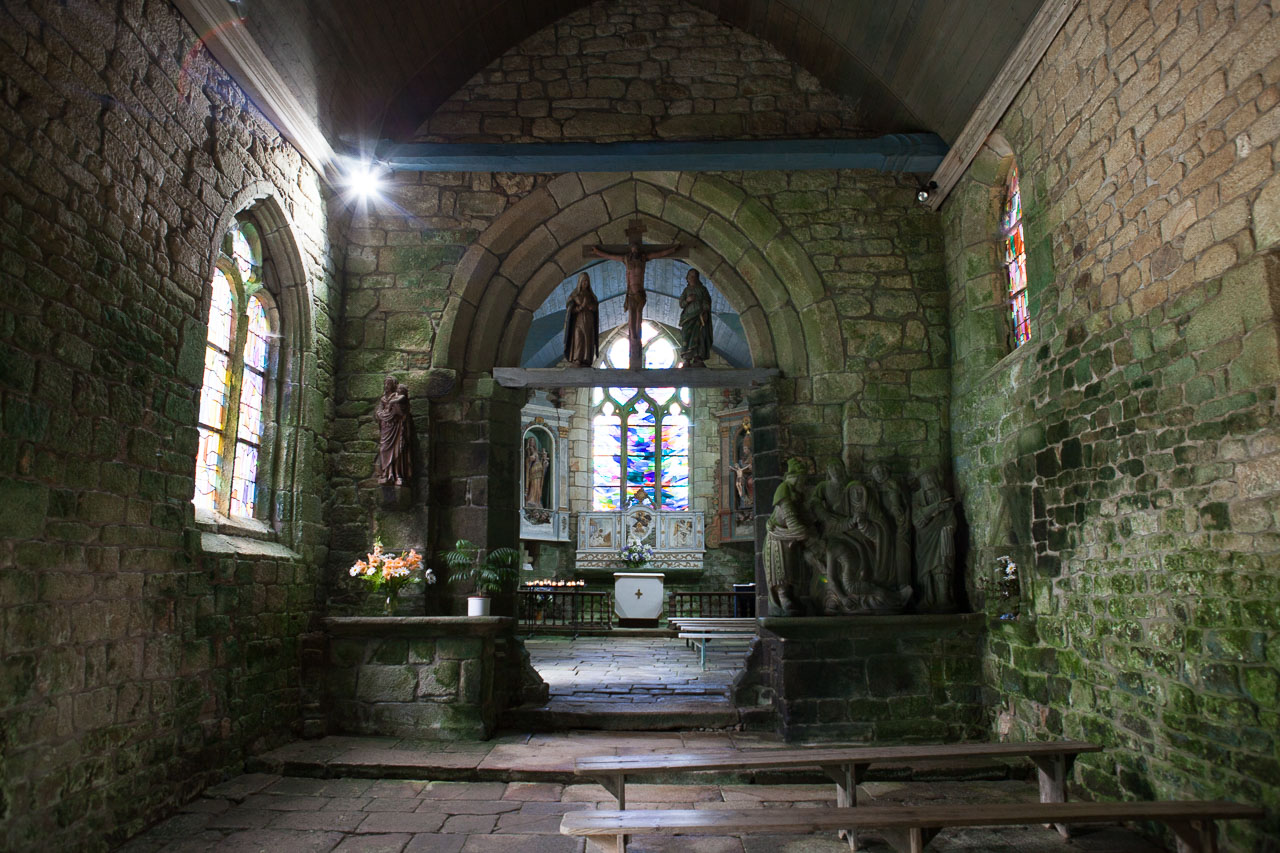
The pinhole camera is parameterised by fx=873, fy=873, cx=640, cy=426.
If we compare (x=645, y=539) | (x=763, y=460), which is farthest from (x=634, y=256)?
(x=645, y=539)

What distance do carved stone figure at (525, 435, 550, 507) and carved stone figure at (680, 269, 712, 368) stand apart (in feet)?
24.8

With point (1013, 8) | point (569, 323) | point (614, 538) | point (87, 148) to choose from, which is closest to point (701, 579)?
point (614, 538)

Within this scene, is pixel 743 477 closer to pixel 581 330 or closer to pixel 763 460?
pixel 581 330

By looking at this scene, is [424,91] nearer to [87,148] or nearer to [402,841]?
[87,148]

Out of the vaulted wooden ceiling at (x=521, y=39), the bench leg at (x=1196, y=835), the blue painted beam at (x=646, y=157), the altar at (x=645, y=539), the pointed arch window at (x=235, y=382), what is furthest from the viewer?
the altar at (x=645, y=539)

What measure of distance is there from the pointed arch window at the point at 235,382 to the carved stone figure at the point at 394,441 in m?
0.86

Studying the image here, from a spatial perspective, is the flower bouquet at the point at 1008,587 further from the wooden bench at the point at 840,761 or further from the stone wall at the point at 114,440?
the stone wall at the point at 114,440

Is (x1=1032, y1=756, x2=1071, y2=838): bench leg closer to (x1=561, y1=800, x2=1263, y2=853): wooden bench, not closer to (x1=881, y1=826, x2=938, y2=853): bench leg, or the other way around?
(x1=561, y1=800, x2=1263, y2=853): wooden bench

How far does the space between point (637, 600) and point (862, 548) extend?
6832 mm

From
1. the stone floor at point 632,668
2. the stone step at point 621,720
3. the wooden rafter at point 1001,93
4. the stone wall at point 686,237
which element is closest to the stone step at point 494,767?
the stone step at point 621,720

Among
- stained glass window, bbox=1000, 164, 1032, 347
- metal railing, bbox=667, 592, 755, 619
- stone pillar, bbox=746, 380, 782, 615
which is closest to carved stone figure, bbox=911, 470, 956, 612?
stone pillar, bbox=746, 380, 782, 615

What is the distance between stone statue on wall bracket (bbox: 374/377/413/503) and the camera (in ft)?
21.5

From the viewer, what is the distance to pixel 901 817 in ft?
10.6

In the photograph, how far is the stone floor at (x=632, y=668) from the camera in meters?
6.95
